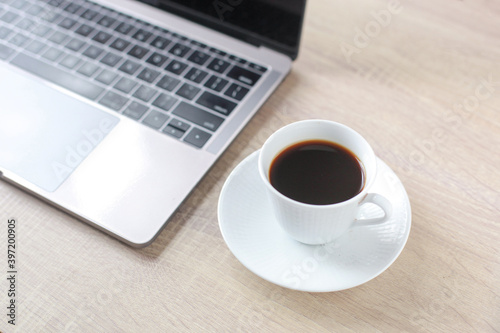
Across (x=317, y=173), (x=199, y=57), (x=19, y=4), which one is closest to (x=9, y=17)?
(x=19, y=4)

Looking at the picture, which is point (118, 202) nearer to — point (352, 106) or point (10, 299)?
point (10, 299)

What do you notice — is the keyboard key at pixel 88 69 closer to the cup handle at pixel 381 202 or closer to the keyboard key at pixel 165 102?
the keyboard key at pixel 165 102

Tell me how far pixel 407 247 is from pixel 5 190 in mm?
504

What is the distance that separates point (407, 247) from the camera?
541 millimetres

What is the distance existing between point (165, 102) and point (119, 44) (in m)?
0.16

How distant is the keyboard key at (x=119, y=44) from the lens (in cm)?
73

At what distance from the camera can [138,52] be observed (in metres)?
0.73

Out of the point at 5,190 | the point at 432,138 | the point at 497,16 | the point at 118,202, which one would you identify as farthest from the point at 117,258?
the point at 497,16

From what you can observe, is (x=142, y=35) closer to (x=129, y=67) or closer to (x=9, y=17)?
(x=129, y=67)

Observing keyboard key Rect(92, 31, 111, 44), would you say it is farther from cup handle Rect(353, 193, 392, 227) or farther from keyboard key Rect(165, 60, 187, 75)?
cup handle Rect(353, 193, 392, 227)

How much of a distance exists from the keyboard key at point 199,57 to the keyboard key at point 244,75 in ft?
0.16

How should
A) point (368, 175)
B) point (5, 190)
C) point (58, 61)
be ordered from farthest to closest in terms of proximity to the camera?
point (58, 61) → point (5, 190) → point (368, 175)

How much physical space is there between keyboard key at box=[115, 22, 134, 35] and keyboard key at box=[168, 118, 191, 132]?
215 mm

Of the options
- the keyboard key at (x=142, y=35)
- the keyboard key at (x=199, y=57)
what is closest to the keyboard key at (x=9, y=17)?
the keyboard key at (x=142, y=35)
